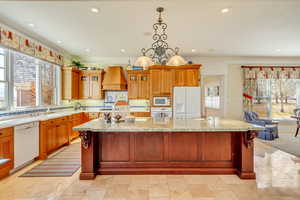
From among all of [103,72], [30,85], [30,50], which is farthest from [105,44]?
[30,85]

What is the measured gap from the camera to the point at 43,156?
142 inches

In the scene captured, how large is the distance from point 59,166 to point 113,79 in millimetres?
3279

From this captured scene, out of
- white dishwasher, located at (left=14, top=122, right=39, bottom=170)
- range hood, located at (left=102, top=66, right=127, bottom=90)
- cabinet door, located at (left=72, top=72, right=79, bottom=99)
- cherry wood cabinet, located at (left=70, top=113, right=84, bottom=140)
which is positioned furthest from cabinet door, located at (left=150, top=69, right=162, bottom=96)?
white dishwasher, located at (left=14, top=122, right=39, bottom=170)

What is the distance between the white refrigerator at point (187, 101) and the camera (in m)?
5.30

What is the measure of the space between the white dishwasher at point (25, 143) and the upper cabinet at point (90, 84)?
2544mm

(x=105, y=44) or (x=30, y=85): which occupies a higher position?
(x=105, y=44)

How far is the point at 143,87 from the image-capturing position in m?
5.82

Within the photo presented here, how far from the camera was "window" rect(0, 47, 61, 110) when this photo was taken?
11.3ft

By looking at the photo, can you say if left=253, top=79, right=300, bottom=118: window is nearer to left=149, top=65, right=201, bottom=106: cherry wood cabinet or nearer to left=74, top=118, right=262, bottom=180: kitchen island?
left=149, top=65, right=201, bottom=106: cherry wood cabinet

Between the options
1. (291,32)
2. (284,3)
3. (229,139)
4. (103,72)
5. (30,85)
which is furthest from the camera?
(103,72)

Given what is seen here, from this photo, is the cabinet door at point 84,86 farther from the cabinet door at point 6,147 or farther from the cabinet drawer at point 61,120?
the cabinet door at point 6,147

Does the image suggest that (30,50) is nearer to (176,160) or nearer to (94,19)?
(94,19)

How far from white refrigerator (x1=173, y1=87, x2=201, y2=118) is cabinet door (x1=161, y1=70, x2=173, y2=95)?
0.71 ft

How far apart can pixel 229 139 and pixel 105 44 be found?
399cm
